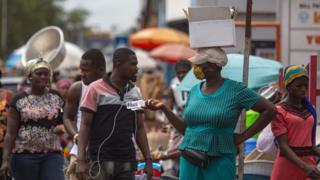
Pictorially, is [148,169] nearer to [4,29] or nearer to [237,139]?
[237,139]

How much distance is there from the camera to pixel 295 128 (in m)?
7.09

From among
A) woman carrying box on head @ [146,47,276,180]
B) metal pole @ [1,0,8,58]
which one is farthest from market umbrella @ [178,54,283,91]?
metal pole @ [1,0,8,58]

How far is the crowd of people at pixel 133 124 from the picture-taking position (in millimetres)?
6633

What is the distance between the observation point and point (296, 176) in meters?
7.12

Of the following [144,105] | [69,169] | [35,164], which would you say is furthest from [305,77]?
[35,164]

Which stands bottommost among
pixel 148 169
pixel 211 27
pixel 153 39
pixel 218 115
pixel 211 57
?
pixel 153 39

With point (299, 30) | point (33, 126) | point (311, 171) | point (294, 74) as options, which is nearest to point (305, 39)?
point (299, 30)

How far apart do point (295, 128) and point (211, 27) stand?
3.49 ft

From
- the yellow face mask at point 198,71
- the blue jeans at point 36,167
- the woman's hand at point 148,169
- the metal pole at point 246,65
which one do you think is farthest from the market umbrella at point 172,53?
the yellow face mask at point 198,71

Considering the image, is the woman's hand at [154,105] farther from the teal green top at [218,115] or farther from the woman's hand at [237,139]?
the woman's hand at [237,139]

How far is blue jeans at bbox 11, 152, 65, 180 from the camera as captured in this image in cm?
834

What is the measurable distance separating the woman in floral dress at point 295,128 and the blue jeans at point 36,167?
2329 millimetres

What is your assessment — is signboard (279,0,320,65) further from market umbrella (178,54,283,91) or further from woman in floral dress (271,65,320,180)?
woman in floral dress (271,65,320,180)

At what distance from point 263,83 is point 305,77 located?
2817 mm
